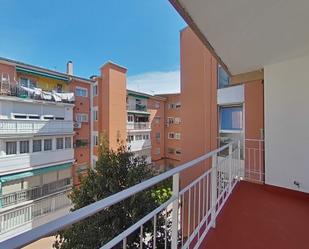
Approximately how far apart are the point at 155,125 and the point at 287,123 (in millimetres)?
14577

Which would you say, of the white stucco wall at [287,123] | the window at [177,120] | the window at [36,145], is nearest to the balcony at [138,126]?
the window at [177,120]

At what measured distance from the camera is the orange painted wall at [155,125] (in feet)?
55.9

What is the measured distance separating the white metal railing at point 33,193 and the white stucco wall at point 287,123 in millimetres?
9705

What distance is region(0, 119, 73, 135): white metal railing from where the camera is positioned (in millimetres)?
8203

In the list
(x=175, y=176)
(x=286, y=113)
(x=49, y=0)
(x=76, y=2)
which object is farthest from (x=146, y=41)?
(x=175, y=176)

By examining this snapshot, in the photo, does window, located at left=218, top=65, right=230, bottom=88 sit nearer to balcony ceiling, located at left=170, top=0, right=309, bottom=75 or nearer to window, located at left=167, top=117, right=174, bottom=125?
balcony ceiling, located at left=170, top=0, right=309, bottom=75

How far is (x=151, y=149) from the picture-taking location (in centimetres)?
1677

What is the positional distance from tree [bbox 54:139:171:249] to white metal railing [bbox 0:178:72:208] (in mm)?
5609

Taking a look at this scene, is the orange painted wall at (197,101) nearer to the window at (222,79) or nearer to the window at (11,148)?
the window at (222,79)

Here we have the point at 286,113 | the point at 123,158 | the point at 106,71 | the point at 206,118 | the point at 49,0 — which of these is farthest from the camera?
the point at 106,71

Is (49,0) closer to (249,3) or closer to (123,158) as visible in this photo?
(123,158)

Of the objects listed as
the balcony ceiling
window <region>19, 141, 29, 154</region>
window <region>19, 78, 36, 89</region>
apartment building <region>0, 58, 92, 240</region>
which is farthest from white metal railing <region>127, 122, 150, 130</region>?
the balcony ceiling

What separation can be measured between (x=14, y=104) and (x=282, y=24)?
32.1 ft

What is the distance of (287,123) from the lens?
310cm
